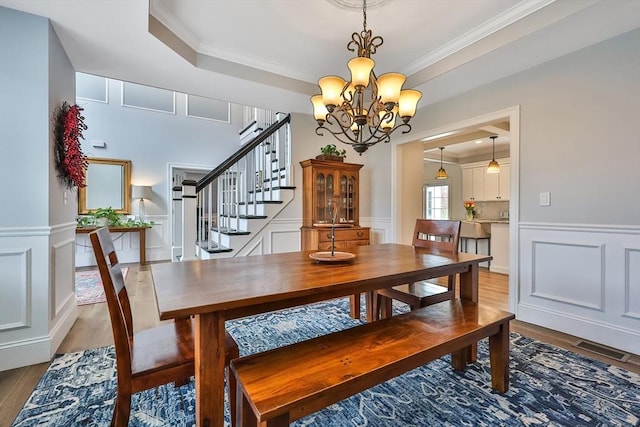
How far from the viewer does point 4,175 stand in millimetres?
1955

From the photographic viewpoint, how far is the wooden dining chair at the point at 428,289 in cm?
216

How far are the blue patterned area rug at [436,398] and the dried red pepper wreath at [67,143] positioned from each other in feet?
4.60

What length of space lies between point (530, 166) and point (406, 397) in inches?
95.3

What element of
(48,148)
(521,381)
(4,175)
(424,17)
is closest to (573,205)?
(521,381)

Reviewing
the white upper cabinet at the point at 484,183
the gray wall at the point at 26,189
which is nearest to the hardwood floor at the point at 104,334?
the gray wall at the point at 26,189

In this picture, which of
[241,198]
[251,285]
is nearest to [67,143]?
[251,285]

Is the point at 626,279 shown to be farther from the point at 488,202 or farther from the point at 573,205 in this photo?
the point at 488,202

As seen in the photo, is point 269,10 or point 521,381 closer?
point 521,381

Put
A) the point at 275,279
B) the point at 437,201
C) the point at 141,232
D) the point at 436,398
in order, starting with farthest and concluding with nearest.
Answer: the point at 437,201
the point at 141,232
the point at 436,398
the point at 275,279

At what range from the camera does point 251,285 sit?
1336 millimetres

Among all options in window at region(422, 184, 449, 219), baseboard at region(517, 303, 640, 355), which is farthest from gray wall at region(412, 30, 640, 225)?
window at region(422, 184, 449, 219)

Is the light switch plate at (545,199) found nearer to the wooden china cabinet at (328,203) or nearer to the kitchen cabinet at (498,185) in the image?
the wooden china cabinet at (328,203)

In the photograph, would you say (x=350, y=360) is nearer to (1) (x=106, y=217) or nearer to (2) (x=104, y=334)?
(2) (x=104, y=334)

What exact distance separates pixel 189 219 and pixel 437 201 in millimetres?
6823
